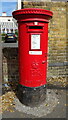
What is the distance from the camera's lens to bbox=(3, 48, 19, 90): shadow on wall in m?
4.18

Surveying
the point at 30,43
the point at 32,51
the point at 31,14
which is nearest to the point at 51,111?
the point at 32,51

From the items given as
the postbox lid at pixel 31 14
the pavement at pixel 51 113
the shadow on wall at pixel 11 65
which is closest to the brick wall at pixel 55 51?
the shadow on wall at pixel 11 65

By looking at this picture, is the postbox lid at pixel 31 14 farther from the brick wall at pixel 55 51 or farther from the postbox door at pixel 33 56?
the brick wall at pixel 55 51

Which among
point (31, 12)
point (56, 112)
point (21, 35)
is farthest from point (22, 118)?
point (31, 12)

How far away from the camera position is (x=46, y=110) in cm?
302

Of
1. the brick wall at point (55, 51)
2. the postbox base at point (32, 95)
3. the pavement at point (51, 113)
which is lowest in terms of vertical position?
the pavement at point (51, 113)

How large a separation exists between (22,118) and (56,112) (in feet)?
2.44

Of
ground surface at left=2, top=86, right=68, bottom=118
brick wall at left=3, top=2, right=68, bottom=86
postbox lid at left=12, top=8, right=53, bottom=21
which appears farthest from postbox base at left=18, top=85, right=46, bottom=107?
postbox lid at left=12, top=8, right=53, bottom=21

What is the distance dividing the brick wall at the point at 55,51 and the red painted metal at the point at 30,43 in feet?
4.31

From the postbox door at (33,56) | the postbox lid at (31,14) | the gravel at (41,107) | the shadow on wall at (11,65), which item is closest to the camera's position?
the postbox lid at (31,14)

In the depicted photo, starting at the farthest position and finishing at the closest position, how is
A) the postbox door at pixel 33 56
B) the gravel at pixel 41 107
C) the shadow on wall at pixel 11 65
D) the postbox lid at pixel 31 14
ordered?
1. the shadow on wall at pixel 11 65
2. the gravel at pixel 41 107
3. the postbox door at pixel 33 56
4. the postbox lid at pixel 31 14

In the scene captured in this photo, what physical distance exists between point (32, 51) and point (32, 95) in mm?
998

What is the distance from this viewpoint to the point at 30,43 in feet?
9.11

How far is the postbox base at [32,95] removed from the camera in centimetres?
304
